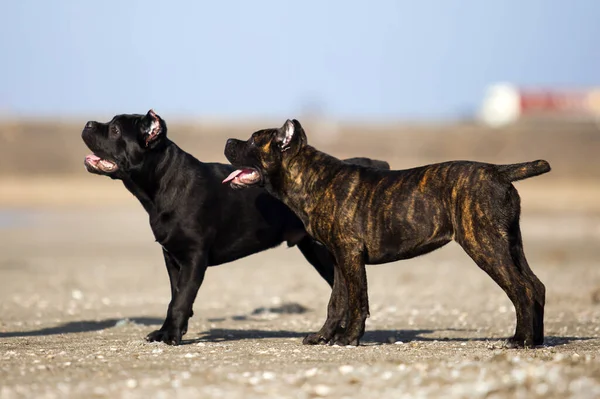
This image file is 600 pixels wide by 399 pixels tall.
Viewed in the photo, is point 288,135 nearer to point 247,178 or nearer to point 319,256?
point 247,178

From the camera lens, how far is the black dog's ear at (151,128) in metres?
8.94

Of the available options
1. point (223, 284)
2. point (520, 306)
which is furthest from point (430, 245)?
point (223, 284)

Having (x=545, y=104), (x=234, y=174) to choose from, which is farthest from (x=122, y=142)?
(x=545, y=104)

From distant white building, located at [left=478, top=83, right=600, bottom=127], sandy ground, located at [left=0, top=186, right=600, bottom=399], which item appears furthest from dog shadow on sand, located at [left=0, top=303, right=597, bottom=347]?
distant white building, located at [left=478, top=83, right=600, bottom=127]

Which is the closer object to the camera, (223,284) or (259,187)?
(259,187)

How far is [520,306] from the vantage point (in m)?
8.00

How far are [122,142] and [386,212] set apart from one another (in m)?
2.51

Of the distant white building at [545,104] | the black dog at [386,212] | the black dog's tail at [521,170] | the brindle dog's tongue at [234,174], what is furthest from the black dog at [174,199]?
the distant white building at [545,104]

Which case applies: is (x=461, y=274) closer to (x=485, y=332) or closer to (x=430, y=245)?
(x=485, y=332)

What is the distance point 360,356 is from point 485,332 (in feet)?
10.5

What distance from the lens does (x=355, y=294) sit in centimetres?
830

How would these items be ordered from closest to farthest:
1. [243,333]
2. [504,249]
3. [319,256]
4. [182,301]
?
[504,249]
[182,301]
[319,256]
[243,333]

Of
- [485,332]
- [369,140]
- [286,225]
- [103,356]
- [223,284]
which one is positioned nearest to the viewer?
[103,356]

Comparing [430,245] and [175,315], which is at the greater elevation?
[430,245]
